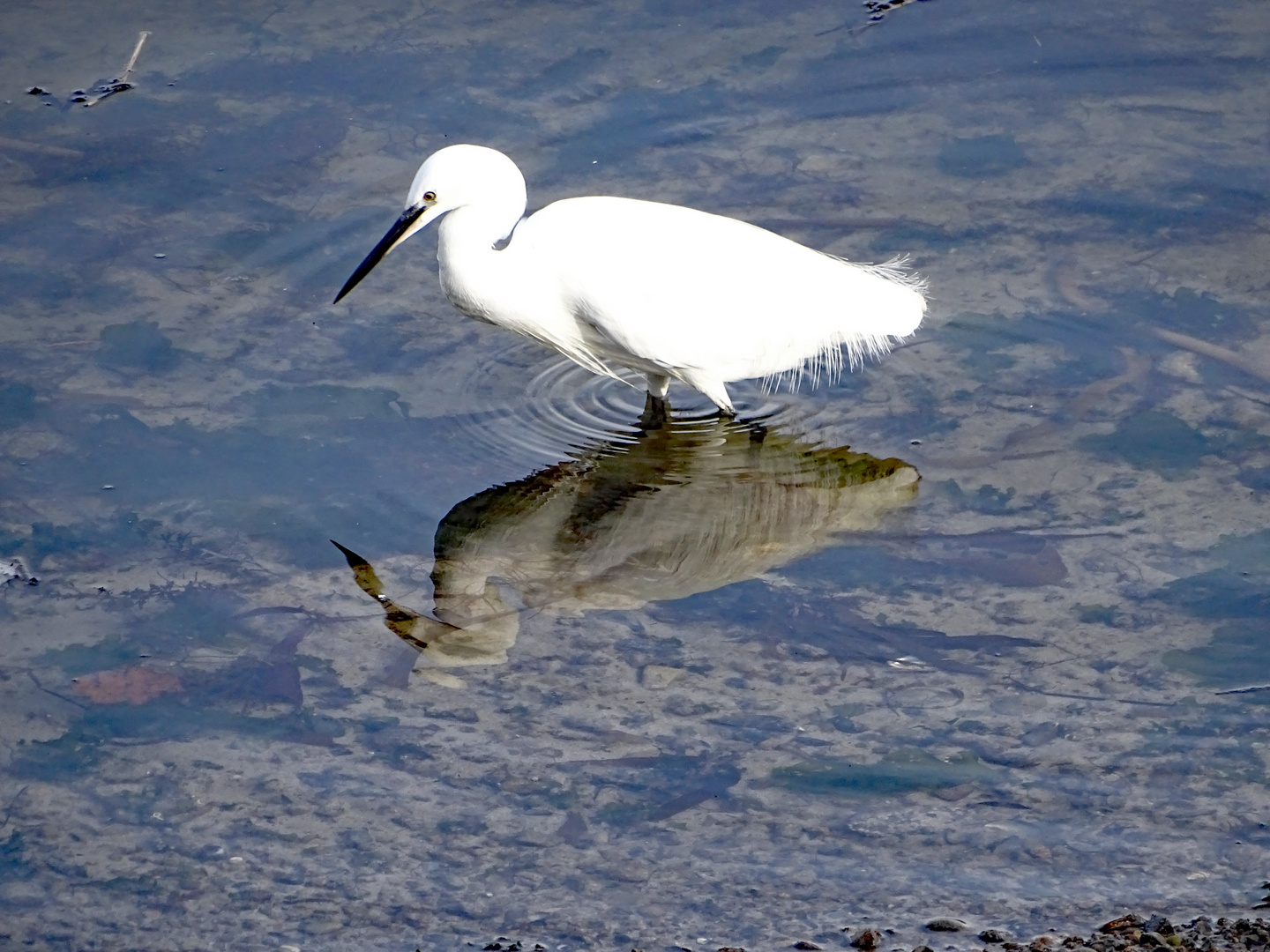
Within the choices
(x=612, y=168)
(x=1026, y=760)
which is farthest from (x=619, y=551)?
(x=612, y=168)

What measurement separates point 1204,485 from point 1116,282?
135cm

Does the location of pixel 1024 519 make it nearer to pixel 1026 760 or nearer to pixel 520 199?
pixel 1026 760

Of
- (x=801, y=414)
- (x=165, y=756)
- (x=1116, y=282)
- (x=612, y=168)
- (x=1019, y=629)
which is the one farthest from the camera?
(x=612, y=168)

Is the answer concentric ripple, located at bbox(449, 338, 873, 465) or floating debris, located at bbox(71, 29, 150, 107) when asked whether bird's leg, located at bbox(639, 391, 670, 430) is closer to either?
concentric ripple, located at bbox(449, 338, 873, 465)

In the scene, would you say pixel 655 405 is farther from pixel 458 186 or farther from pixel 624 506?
pixel 458 186

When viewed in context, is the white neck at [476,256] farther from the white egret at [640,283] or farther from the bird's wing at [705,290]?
the bird's wing at [705,290]

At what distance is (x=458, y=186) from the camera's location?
16.5 feet

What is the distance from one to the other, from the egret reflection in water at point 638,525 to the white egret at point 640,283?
0.32 metres

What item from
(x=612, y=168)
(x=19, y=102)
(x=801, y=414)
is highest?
(x=19, y=102)

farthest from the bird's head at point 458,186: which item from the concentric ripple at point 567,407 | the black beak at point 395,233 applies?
the concentric ripple at point 567,407

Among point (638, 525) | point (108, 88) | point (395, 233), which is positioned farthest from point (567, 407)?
point (108, 88)

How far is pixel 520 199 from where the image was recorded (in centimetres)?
521

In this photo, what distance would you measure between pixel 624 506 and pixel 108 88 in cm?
384

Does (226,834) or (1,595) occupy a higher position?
(1,595)
